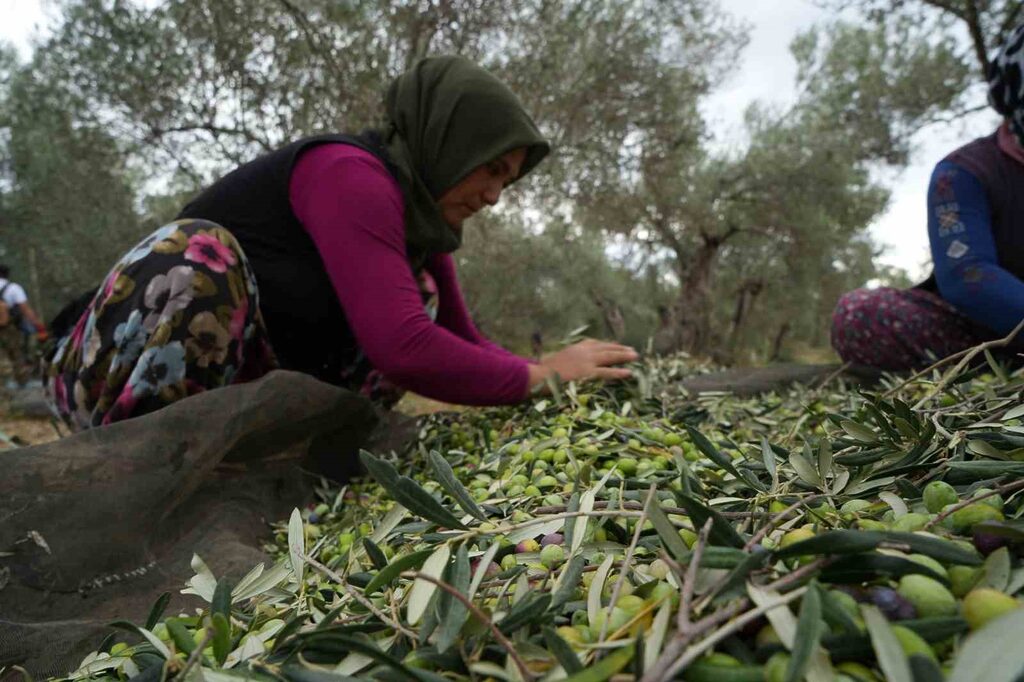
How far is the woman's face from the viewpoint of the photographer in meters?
2.40

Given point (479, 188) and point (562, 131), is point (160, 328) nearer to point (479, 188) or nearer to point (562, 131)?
point (479, 188)

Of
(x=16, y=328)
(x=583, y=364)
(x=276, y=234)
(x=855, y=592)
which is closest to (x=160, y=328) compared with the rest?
(x=276, y=234)

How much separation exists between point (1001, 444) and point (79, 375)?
2237 mm

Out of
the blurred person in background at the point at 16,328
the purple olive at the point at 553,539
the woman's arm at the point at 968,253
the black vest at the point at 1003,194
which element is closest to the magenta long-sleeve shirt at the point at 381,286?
the purple olive at the point at 553,539

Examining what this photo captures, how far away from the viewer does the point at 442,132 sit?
2.30 m

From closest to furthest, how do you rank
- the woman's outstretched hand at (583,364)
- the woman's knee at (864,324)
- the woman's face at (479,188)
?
the woman's outstretched hand at (583,364) < the woman's face at (479,188) < the woman's knee at (864,324)

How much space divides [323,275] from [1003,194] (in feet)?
8.45

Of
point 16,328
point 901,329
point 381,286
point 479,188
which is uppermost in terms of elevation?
point 16,328

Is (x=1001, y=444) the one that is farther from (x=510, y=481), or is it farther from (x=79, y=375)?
(x=79, y=375)

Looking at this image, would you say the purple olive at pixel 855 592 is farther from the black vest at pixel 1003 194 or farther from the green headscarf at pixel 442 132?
the black vest at pixel 1003 194

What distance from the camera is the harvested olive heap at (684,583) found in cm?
51

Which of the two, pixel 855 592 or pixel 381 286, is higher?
pixel 381 286

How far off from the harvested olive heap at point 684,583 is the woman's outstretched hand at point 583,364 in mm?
944

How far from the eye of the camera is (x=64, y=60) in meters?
7.20
